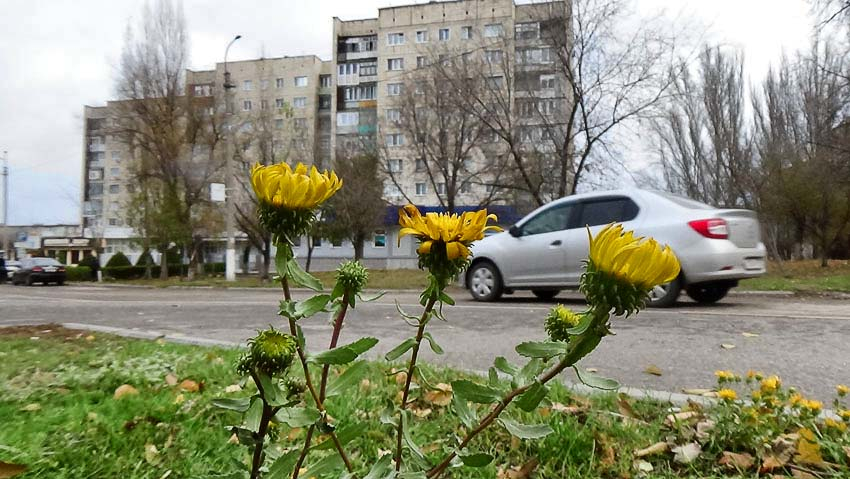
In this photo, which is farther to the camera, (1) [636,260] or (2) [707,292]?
(2) [707,292]

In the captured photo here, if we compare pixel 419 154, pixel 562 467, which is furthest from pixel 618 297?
pixel 419 154

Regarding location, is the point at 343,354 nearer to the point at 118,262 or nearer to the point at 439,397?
the point at 439,397

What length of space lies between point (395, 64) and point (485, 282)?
4061 cm

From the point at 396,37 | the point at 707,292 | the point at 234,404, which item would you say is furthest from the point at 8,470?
the point at 396,37

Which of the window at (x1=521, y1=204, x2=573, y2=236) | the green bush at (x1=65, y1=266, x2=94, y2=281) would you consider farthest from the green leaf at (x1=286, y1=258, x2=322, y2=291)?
the green bush at (x1=65, y1=266, x2=94, y2=281)

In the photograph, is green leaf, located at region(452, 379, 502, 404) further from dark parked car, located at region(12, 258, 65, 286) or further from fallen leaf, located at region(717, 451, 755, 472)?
dark parked car, located at region(12, 258, 65, 286)

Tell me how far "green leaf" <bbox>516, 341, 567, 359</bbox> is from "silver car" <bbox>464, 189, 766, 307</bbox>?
4.91 metres

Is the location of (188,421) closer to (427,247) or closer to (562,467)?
(562,467)

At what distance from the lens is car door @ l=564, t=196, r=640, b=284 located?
24.2 feet

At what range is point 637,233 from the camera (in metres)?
7.12

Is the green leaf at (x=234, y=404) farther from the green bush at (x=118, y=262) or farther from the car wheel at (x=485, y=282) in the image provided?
the green bush at (x=118, y=262)

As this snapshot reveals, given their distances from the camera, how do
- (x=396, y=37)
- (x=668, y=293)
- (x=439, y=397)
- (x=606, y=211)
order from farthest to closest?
(x=396, y=37) → (x=606, y=211) → (x=668, y=293) → (x=439, y=397)

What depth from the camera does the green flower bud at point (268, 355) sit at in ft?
2.57

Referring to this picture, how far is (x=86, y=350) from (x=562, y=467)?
346 cm
